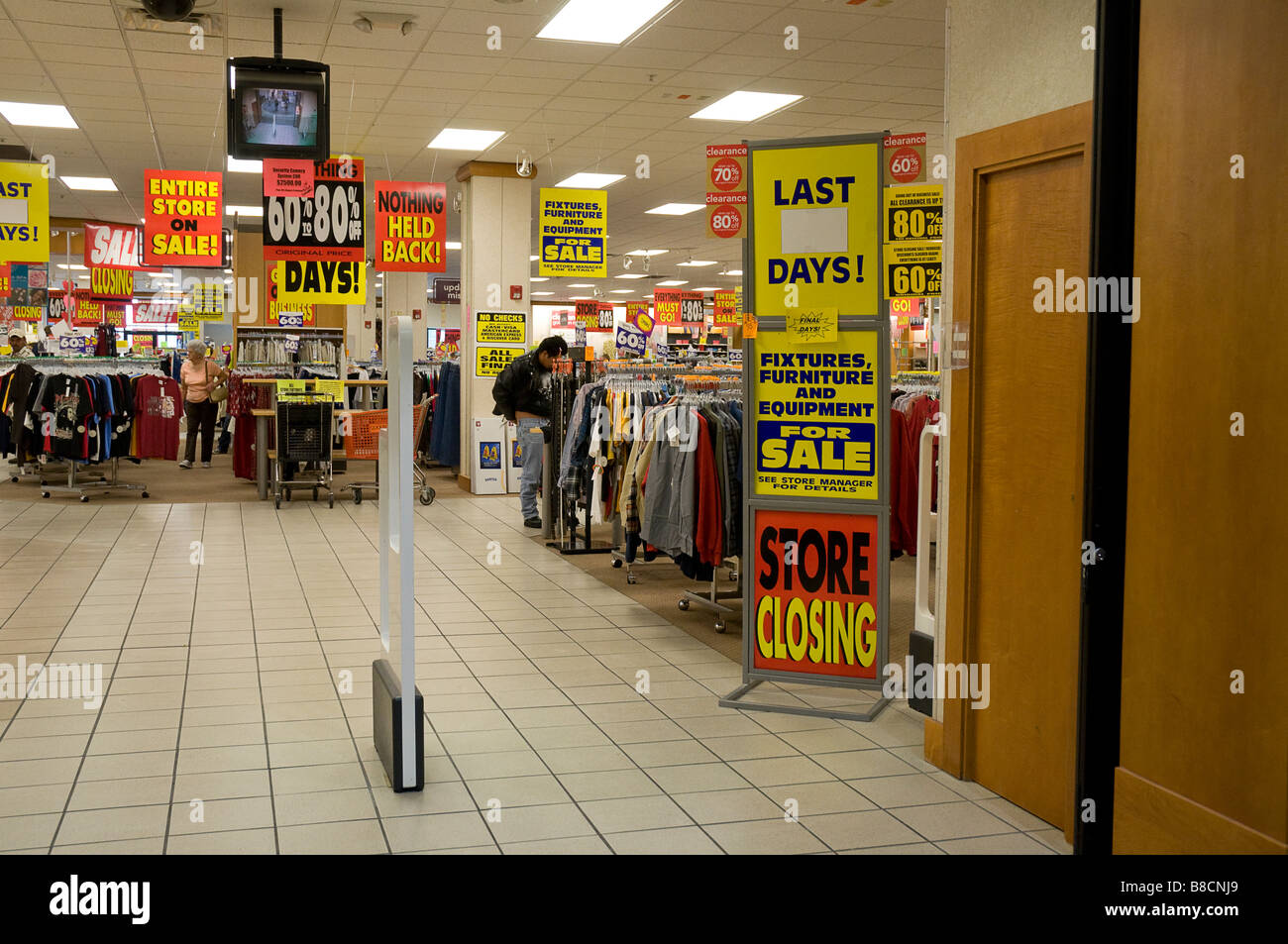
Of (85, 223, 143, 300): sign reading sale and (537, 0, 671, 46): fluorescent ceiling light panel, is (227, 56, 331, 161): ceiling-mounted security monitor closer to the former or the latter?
(537, 0, 671, 46): fluorescent ceiling light panel

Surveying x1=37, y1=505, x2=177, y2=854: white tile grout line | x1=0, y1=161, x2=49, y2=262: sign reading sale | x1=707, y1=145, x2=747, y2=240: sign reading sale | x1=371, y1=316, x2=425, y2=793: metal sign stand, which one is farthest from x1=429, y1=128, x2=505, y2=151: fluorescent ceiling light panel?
x1=371, y1=316, x2=425, y2=793: metal sign stand

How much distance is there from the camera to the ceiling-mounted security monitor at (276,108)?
23.7ft

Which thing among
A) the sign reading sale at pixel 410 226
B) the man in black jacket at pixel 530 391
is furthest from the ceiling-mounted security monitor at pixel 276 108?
the sign reading sale at pixel 410 226

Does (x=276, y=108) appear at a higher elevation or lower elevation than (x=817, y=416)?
higher

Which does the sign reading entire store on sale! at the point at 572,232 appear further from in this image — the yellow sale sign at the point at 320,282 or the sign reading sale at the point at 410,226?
the yellow sale sign at the point at 320,282

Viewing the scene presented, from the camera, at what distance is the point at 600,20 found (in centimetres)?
750

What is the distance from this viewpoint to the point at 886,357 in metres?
4.48

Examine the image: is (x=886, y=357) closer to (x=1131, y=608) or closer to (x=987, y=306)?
(x=987, y=306)

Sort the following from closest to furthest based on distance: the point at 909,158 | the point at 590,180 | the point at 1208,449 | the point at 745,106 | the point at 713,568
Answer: the point at 1208,449 → the point at 909,158 → the point at 713,568 → the point at 745,106 → the point at 590,180

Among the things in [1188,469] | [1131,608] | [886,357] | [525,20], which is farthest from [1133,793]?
[525,20]

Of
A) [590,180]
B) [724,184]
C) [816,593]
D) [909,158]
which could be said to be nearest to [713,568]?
[816,593]

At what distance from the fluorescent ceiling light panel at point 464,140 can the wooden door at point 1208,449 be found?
9264mm

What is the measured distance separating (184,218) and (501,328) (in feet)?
11.0

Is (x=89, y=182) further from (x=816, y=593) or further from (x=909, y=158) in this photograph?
(x=816, y=593)
